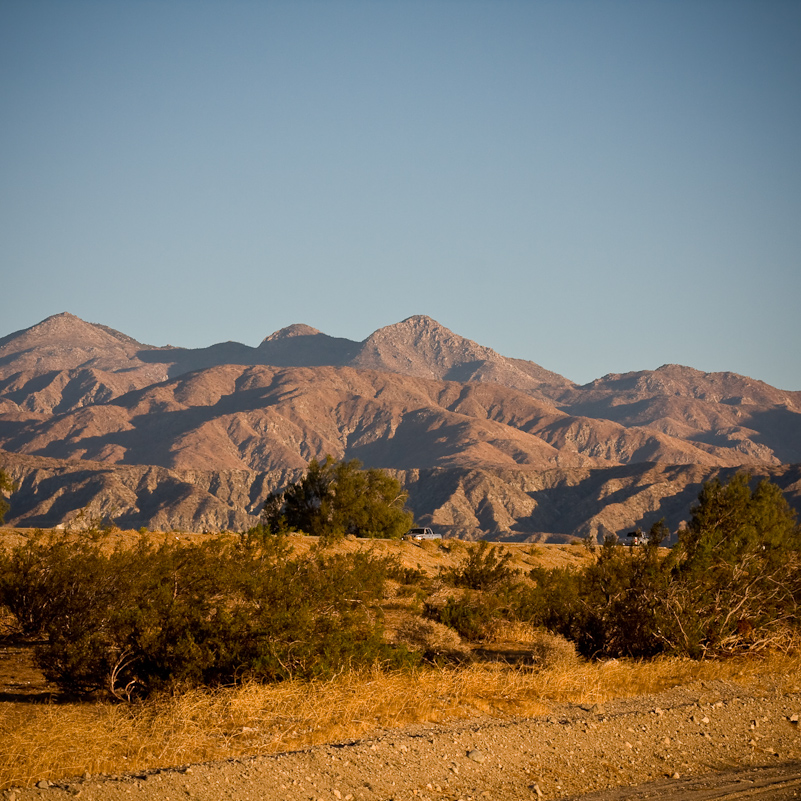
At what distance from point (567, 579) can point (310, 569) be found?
6.33 meters

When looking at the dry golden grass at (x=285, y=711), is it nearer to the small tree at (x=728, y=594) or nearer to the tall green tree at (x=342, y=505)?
the small tree at (x=728, y=594)

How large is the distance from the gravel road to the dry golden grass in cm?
41

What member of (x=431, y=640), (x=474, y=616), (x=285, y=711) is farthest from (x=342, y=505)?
(x=285, y=711)

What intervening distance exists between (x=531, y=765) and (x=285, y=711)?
2966 mm

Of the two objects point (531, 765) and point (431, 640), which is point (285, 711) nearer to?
point (531, 765)

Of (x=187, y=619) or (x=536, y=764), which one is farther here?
(x=187, y=619)

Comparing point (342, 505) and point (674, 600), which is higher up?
point (674, 600)

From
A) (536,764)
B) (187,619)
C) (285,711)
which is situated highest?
(187,619)

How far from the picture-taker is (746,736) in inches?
403

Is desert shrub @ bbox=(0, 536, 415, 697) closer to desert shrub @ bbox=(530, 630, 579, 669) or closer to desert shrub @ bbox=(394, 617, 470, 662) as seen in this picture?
desert shrub @ bbox=(394, 617, 470, 662)

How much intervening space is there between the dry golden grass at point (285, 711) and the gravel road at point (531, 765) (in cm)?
41

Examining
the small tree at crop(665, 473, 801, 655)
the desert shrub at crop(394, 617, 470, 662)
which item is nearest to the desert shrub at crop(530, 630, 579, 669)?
the desert shrub at crop(394, 617, 470, 662)

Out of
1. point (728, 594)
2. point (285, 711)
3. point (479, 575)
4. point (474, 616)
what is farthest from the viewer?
point (479, 575)

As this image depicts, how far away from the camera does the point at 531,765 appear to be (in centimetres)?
898
